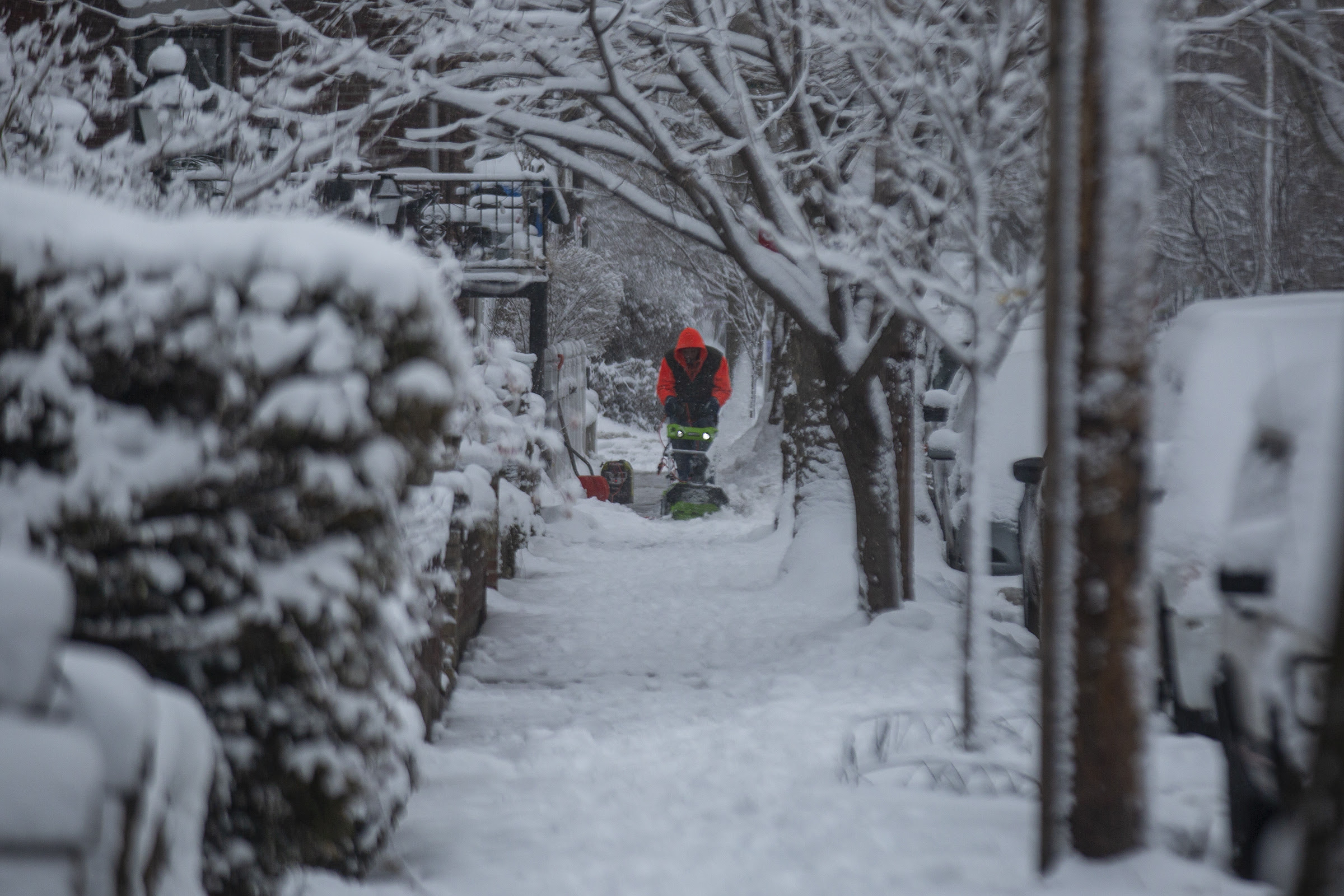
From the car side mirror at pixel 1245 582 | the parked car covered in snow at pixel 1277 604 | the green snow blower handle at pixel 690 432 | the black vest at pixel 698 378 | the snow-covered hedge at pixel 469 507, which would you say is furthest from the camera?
the green snow blower handle at pixel 690 432

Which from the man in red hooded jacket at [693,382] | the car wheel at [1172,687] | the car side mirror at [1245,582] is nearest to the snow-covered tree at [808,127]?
the car wheel at [1172,687]

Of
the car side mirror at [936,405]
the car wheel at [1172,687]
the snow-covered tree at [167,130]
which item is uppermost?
the snow-covered tree at [167,130]

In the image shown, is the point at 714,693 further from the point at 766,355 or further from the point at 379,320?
the point at 766,355

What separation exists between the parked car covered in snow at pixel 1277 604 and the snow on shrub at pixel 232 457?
2.12 meters

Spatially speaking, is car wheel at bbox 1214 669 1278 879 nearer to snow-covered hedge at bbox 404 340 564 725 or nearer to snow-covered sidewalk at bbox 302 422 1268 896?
snow-covered sidewalk at bbox 302 422 1268 896

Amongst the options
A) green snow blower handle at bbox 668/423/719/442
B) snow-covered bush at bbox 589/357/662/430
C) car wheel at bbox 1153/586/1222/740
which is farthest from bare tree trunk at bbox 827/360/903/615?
snow-covered bush at bbox 589/357/662/430

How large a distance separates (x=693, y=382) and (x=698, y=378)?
0.28 feet

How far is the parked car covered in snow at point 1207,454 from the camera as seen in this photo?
3.72 meters

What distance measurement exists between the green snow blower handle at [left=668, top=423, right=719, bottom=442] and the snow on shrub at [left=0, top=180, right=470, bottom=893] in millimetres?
13012

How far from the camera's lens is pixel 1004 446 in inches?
346

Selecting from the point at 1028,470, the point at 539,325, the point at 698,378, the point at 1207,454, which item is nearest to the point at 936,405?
the point at 1028,470

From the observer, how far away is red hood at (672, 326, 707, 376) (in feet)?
51.1

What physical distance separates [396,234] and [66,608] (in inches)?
280

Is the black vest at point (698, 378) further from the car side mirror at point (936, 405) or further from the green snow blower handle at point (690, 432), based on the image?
the car side mirror at point (936, 405)
